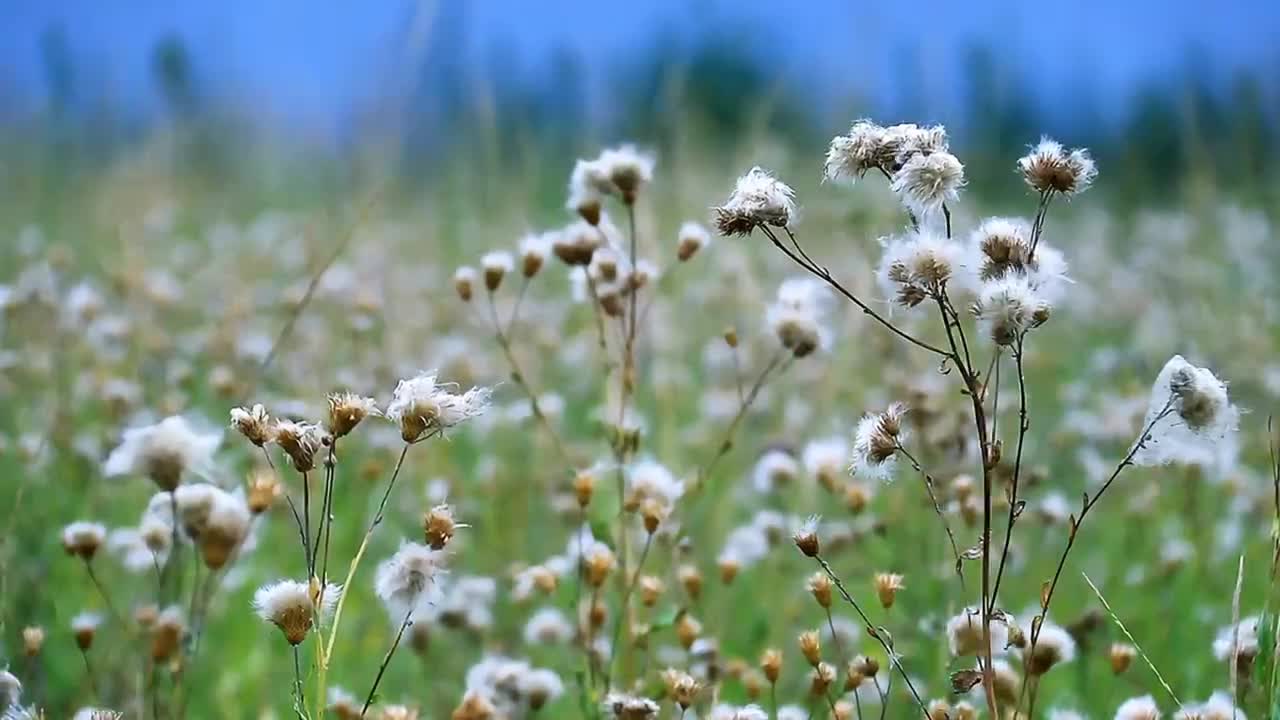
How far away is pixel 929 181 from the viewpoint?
3.67 feet

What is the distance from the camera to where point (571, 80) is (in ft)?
14.1

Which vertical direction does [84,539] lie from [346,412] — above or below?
above

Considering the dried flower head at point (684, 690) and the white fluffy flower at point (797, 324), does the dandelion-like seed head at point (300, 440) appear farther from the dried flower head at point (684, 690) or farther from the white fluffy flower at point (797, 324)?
the white fluffy flower at point (797, 324)

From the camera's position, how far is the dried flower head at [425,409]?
1.15 metres

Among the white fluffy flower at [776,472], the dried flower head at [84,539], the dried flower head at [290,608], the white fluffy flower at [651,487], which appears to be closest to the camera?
the dried flower head at [290,608]

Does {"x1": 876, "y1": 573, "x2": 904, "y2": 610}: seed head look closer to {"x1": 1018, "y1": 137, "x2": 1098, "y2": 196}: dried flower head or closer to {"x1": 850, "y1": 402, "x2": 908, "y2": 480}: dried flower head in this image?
{"x1": 850, "y1": 402, "x2": 908, "y2": 480}: dried flower head

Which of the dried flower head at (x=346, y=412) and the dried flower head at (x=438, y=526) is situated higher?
the dried flower head at (x=346, y=412)

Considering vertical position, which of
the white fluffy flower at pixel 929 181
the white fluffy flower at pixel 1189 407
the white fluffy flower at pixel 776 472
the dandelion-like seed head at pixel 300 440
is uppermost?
the white fluffy flower at pixel 776 472

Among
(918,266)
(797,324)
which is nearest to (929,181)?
(918,266)

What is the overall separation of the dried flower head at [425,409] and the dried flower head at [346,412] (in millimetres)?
21

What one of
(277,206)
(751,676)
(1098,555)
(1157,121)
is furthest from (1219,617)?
(1157,121)

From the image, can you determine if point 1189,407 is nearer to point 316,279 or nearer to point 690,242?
point 690,242

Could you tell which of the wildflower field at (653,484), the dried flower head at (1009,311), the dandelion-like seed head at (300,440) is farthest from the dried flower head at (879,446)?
the dandelion-like seed head at (300,440)

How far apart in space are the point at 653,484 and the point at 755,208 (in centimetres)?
61
